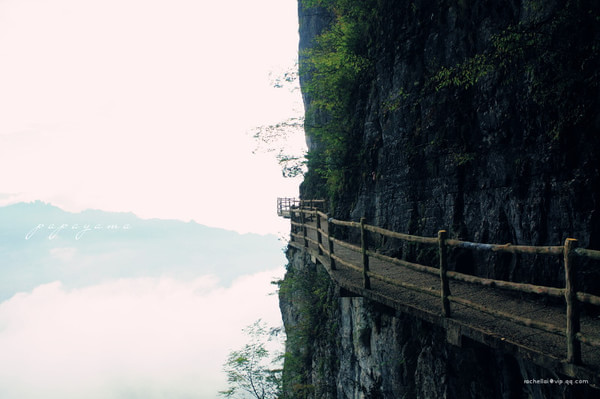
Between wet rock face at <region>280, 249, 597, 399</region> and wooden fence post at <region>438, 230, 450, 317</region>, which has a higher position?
wooden fence post at <region>438, 230, 450, 317</region>

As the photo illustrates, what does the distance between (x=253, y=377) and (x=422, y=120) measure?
18.6 metres

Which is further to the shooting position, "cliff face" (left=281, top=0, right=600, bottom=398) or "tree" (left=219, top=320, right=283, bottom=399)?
"tree" (left=219, top=320, right=283, bottom=399)

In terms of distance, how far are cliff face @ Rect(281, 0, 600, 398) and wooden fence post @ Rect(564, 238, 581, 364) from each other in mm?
1299

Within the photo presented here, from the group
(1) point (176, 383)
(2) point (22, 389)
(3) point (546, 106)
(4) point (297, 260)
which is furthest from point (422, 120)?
(2) point (22, 389)

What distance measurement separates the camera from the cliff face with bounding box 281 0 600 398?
4.59 meters

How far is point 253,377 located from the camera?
2044 cm

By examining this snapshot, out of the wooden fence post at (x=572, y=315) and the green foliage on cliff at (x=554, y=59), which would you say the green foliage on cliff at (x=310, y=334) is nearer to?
the green foliage on cliff at (x=554, y=59)

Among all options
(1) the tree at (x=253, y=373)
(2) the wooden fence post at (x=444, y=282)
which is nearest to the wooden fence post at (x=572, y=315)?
(2) the wooden fence post at (x=444, y=282)

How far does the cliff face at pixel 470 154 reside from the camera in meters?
4.59

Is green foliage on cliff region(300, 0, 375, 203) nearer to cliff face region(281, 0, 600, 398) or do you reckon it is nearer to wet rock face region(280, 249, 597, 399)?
cliff face region(281, 0, 600, 398)

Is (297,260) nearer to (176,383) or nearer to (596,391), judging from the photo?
(596,391)

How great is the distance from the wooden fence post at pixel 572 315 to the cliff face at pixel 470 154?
1.30 metres

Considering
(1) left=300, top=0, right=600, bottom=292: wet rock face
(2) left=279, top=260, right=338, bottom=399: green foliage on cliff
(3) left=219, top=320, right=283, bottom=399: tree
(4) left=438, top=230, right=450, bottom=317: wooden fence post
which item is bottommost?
(3) left=219, top=320, right=283, bottom=399: tree

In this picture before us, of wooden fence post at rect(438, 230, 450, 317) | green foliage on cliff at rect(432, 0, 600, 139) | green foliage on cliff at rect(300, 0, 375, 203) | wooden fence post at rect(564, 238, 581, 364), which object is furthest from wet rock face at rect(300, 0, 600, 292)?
wooden fence post at rect(564, 238, 581, 364)
